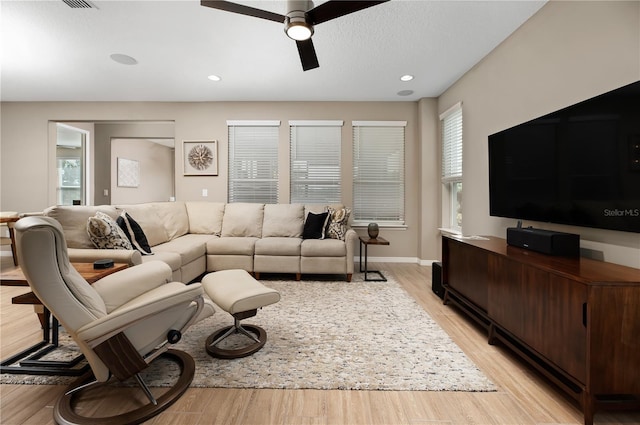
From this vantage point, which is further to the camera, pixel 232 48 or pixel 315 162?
pixel 315 162

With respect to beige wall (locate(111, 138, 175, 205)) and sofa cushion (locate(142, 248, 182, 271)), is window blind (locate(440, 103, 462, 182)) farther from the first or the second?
beige wall (locate(111, 138, 175, 205))

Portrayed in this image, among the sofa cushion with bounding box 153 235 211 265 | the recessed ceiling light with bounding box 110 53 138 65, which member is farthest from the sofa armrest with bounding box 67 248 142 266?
the recessed ceiling light with bounding box 110 53 138 65

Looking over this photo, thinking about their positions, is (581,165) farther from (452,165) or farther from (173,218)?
(173,218)

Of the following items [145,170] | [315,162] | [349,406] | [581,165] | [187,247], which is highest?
[145,170]

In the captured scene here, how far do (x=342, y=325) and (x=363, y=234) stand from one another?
238 centimetres

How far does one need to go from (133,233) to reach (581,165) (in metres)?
3.78

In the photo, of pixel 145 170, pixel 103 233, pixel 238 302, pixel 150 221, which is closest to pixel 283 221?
pixel 150 221

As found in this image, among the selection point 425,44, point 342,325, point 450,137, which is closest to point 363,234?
point 450,137

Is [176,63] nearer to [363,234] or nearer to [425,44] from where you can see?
[425,44]

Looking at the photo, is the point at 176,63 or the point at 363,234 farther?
the point at 363,234

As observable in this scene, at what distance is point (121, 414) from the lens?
126 cm

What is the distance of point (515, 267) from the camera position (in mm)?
1728

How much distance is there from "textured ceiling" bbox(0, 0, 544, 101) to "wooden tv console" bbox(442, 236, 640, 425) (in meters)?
2.10

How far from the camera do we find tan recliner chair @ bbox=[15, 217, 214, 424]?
110 centimetres
